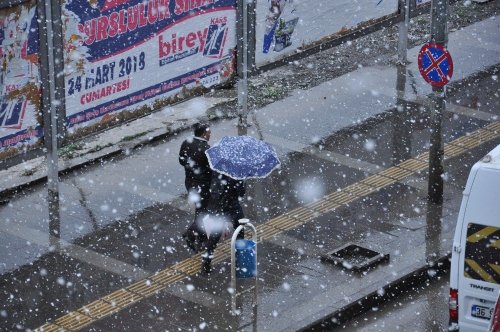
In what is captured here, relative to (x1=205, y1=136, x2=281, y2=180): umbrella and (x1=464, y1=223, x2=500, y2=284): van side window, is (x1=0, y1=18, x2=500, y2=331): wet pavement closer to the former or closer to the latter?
(x1=205, y1=136, x2=281, y2=180): umbrella

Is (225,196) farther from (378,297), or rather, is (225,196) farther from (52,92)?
(52,92)

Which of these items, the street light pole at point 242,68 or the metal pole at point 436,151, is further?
the street light pole at point 242,68

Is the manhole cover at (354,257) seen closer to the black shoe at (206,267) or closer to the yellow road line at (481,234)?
the black shoe at (206,267)

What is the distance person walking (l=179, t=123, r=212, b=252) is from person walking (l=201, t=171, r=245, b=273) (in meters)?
0.32

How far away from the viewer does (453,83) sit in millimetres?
20453

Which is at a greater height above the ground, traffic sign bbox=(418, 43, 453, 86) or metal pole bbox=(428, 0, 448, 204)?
traffic sign bbox=(418, 43, 453, 86)

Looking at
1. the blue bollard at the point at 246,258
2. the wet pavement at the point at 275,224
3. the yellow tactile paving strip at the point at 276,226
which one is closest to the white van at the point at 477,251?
the wet pavement at the point at 275,224

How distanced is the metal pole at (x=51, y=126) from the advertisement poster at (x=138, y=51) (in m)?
0.24

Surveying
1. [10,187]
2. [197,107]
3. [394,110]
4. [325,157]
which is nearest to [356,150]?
[325,157]

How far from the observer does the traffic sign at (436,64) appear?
15.5 metres

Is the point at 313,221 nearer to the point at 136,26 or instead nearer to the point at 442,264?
the point at 442,264

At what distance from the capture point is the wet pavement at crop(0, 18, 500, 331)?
13.1 metres

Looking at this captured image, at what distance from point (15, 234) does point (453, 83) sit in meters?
8.66

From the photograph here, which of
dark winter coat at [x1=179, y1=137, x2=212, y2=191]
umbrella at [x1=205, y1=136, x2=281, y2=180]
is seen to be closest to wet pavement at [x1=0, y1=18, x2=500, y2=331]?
dark winter coat at [x1=179, y1=137, x2=212, y2=191]
